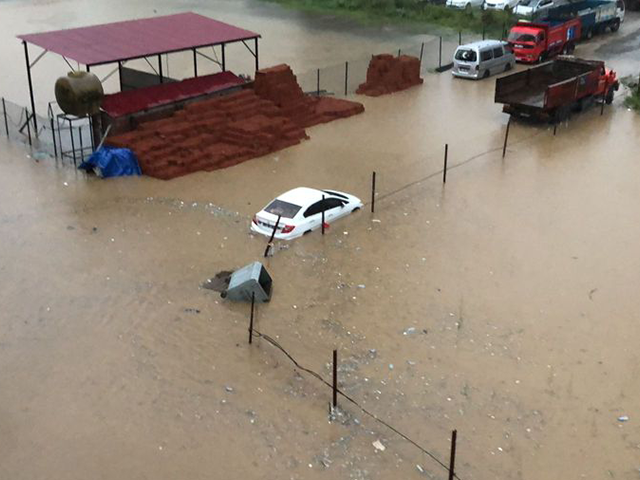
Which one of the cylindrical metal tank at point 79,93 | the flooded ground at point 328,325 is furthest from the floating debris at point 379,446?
the cylindrical metal tank at point 79,93

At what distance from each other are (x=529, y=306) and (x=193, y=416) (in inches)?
304

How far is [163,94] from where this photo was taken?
26984mm

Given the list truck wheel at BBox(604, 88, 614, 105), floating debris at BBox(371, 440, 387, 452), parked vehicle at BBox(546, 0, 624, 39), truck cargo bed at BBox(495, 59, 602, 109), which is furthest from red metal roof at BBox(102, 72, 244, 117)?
parked vehicle at BBox(546, 0, 624, 39)

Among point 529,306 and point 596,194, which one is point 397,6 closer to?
point 596,194

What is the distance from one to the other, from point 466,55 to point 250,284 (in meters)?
24.3

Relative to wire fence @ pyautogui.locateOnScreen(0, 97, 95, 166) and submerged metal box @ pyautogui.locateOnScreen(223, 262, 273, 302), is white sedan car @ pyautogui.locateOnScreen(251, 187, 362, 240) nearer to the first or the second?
submerged metal box @ pyautogui.locateOnScreen(223, 262, 273, 302)

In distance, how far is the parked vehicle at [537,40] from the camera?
132 feet

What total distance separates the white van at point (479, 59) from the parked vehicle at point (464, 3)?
586 inches

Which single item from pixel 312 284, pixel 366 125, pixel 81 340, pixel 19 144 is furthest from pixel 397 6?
pixel 81 340

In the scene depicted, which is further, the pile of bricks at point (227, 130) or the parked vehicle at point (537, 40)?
the parked vehicle at point (537, 40)

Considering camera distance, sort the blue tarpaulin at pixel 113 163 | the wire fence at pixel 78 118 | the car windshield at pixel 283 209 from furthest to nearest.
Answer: the wire fence at pixel 78 118 → the blue tarpaulin at pixel 113 163 → the car windshield at pixel 283 209

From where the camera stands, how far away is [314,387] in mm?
14133

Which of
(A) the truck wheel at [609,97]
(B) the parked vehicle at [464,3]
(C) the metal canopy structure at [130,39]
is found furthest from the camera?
(B) the parked vehicle at [464,3]

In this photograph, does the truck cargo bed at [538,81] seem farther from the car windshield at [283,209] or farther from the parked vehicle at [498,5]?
the parked vehicle at [498,5]
